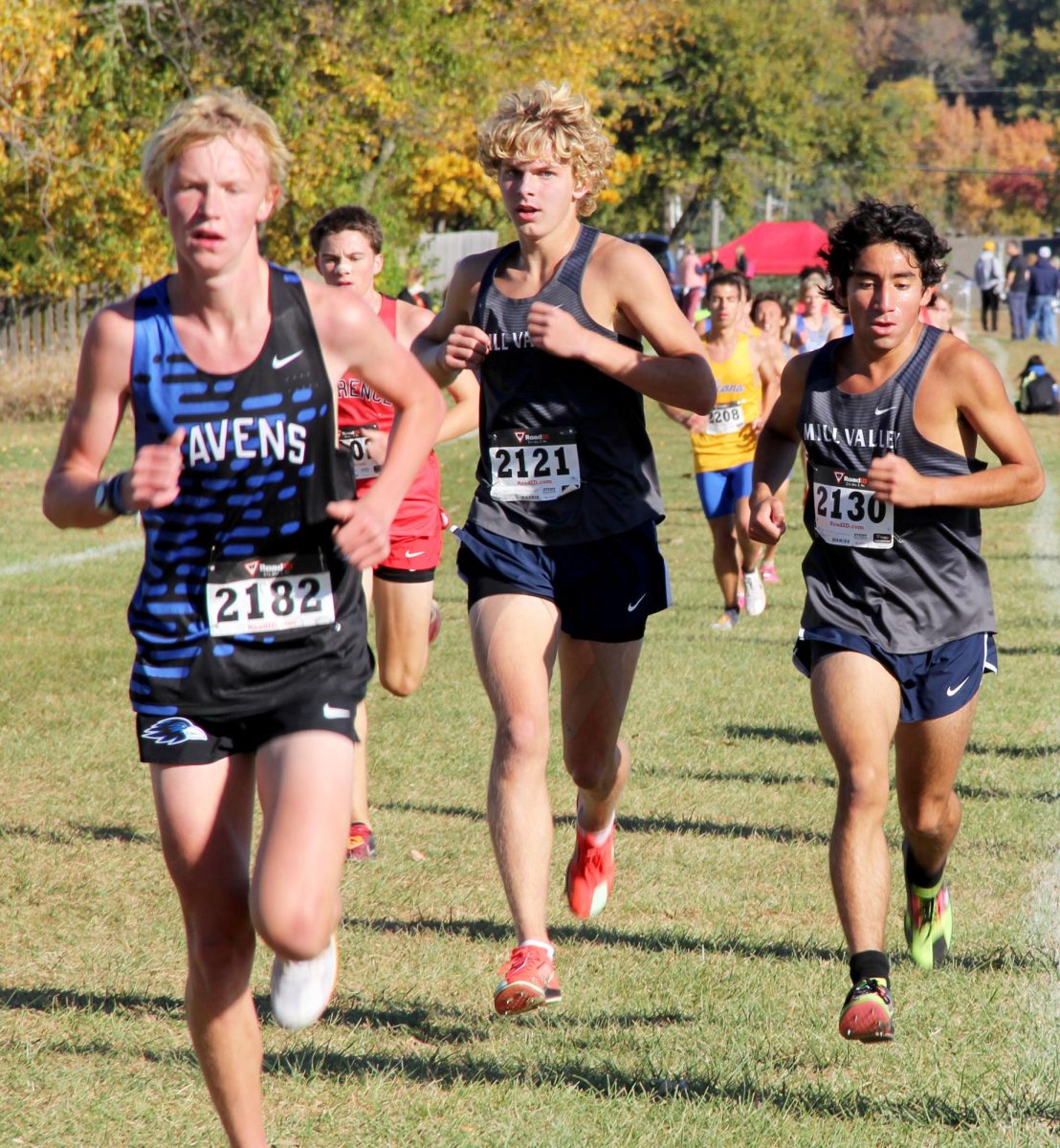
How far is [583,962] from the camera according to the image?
5.15 metres

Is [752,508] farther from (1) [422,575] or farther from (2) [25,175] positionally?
(2) [25,175]

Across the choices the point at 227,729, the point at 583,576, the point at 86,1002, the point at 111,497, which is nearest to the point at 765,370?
the point at 583,576

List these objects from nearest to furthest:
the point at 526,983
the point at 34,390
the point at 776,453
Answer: the point at 526,983 < the point at 776,453 < the point at 34,390

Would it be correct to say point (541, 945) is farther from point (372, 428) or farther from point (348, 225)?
point (348, 225)

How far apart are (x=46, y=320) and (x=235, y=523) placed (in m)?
23.7

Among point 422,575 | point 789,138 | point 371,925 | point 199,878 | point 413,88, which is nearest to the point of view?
point 199,878

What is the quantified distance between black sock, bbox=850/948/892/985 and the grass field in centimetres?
28

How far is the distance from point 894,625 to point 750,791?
2.75 metres

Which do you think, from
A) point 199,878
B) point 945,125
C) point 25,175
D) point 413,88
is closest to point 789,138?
point 413,88

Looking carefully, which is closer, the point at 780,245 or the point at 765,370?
the point at 765,370

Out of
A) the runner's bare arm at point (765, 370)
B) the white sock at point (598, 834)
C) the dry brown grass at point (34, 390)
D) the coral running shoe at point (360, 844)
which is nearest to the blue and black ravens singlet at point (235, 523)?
the white sock at point (598, 834)

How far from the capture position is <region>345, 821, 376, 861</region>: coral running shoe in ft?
20.5

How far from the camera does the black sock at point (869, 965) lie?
13.5ft

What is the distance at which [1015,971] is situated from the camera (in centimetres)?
503
